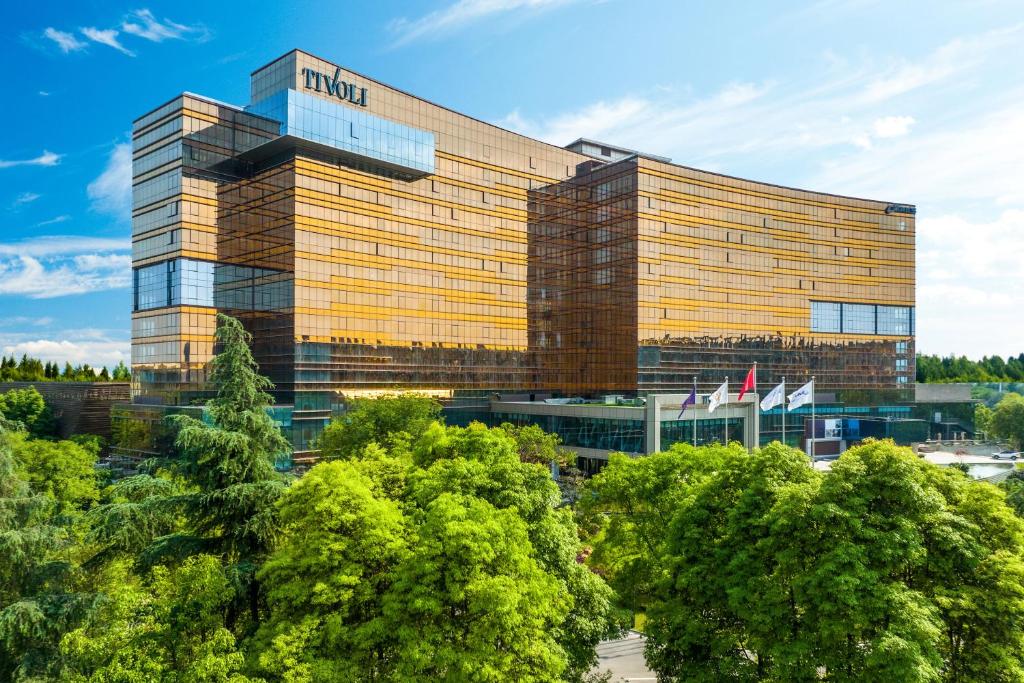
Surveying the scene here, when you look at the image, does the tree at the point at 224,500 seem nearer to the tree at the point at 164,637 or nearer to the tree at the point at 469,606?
the tree at the point at 164,637

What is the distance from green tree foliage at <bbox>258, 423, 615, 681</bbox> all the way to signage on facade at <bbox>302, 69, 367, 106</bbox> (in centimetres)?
5910

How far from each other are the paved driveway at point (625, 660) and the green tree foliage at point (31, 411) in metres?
73.3

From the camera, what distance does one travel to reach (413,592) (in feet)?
74.4

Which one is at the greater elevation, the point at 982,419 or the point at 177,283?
the point at 177,283

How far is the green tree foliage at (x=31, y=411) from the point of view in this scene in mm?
80500

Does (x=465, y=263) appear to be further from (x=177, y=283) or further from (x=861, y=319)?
(x=861, y=319)

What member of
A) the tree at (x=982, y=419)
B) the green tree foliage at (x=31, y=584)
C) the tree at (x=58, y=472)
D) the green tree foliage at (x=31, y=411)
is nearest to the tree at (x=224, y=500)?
the green tree foliage at (x=31, y=584)

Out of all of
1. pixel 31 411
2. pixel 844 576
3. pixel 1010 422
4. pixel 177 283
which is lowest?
pixel 1010 422

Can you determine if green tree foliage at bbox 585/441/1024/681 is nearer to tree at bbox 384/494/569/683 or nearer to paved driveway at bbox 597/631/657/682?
tree at bbox 384/494/569/683

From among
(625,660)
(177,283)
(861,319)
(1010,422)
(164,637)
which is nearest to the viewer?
(164,637)

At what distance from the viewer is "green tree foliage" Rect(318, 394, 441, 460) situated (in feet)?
180

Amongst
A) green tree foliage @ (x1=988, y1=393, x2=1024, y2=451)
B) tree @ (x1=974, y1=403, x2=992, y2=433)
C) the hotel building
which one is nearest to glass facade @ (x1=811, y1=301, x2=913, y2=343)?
the hotel building

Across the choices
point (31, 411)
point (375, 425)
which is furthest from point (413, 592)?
point (31, 411)

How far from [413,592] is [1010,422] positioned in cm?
12089
